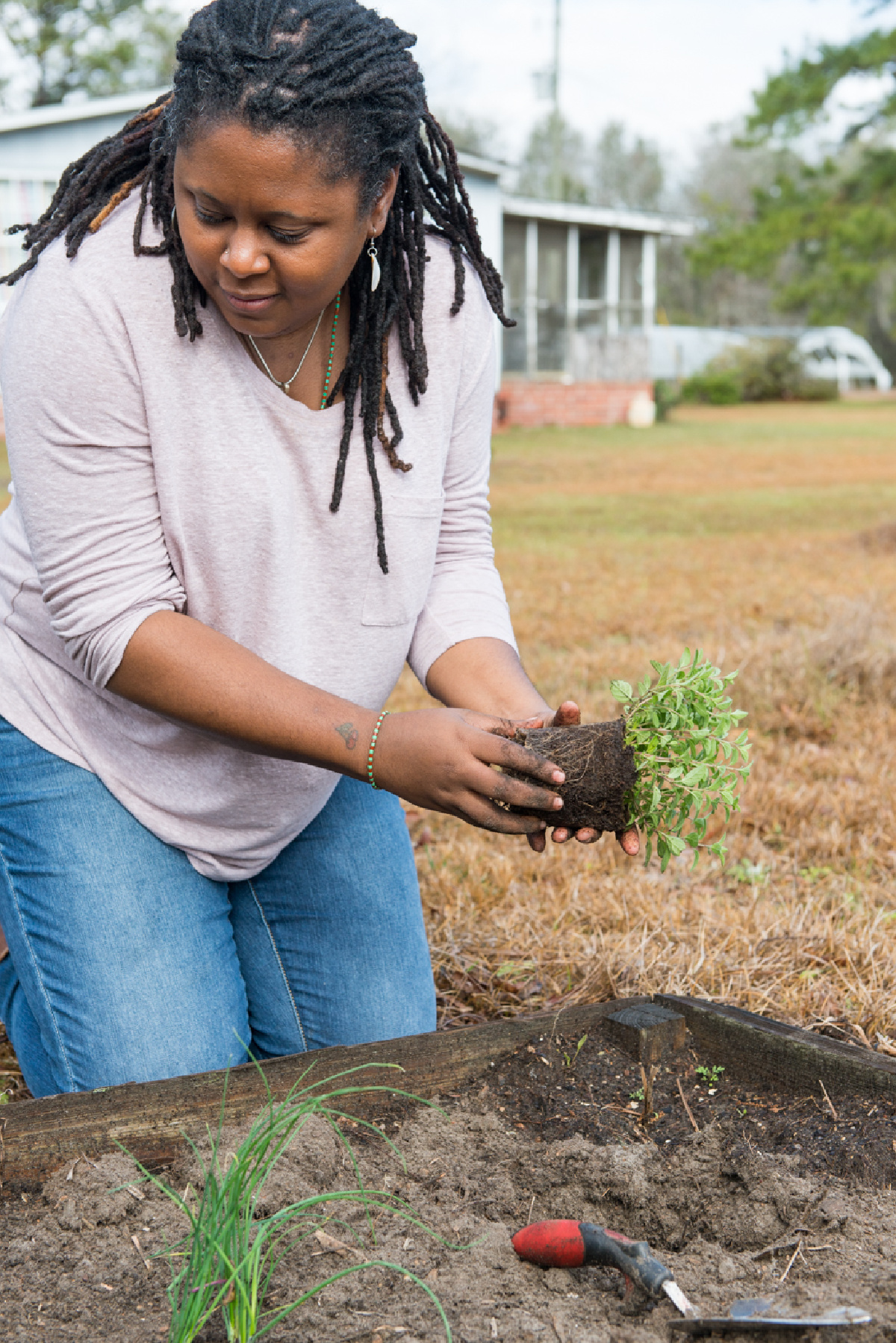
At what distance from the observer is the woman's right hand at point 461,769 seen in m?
1.89

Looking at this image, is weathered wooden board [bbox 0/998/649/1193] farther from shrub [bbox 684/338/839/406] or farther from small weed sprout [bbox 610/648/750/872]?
shrub [bbox 684/338/839/406]

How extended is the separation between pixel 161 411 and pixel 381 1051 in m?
1.05

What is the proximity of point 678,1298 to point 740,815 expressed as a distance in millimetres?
2452

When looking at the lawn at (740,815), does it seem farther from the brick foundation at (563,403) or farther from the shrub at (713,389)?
the shrub at (713,389)

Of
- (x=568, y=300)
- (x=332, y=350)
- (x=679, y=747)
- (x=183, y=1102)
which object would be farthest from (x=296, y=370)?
(x=568, y=300)

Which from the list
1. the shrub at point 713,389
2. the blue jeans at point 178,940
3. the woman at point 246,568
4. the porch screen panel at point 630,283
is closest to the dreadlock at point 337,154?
the woman at point 246,568

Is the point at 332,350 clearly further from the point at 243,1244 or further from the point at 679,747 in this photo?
the point at 243,1244

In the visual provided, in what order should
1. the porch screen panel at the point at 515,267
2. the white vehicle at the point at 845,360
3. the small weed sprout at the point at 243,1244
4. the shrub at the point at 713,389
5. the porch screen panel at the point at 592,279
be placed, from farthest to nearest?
the white vehicle at the point at 845,360 → the shrub at the point at 713,389 → the porch screen panel at the point at 592,279 → the porch screen panel at the point at 515,267 → the small weed sprout at the point at 243,1244

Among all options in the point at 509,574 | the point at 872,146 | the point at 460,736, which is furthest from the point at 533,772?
the point at 872,146

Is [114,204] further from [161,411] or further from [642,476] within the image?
[642,476]

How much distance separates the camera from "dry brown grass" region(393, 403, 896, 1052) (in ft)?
8.84

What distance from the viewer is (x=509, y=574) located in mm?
7902

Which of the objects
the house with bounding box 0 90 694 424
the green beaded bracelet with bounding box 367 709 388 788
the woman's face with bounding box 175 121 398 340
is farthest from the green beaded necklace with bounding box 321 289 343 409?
the house with bounding box 0 90 694 424

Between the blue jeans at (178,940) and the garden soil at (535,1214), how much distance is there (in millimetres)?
513
